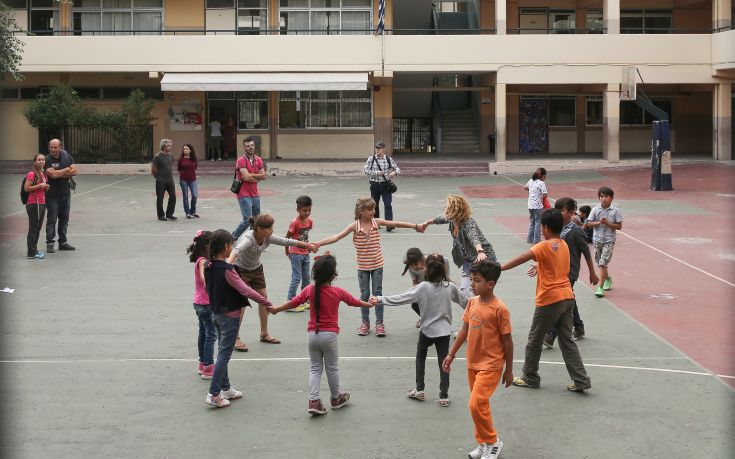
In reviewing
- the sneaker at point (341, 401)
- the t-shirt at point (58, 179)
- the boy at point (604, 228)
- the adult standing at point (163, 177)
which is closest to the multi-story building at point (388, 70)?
the adult standing at point (163, 177)

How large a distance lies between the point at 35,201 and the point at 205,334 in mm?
8311

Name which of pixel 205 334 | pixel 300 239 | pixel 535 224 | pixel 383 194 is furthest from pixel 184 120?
pixel 205 334

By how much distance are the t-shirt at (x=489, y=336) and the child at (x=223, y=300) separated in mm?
1921

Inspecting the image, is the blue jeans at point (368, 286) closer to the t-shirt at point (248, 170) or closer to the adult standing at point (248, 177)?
the adult standing at point (248, 177)

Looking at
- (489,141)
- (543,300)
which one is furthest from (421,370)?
(489,141)

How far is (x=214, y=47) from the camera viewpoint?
3391 centimetres

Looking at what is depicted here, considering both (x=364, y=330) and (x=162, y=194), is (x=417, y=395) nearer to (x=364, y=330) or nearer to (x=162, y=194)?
(x=364, y=330)

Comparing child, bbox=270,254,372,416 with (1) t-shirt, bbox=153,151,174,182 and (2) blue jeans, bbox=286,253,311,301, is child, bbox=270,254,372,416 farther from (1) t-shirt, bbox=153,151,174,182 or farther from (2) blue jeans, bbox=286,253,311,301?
(1) t-shirt, bbox=153,151,174,182

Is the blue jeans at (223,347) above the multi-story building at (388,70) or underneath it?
underneath

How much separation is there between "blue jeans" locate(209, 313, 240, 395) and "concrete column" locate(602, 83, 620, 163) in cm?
2695

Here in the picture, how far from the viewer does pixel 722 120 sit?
34.0 m

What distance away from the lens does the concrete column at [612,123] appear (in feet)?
110

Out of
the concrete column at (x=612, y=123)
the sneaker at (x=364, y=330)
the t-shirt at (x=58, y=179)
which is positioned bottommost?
the sneaker at (x=364, y=330)

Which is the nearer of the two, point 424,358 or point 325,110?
point 424,358
